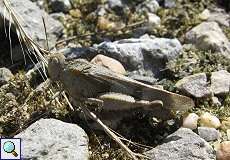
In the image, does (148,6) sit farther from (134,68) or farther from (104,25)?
(134,68)

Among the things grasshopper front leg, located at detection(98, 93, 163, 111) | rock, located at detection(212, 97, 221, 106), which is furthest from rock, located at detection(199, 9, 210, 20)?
grasshopper front leg, located at detection(98, 93, 163, 111)

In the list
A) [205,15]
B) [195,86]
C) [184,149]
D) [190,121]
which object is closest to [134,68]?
[195,86]

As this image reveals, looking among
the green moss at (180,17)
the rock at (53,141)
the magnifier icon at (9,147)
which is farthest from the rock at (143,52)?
the magnifier icon at (9,147)

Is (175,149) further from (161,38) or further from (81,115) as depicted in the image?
(161,38)

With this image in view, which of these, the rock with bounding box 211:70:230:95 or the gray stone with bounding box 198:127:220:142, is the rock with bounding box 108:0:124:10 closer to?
the rock with bounding box 211:70:230:95

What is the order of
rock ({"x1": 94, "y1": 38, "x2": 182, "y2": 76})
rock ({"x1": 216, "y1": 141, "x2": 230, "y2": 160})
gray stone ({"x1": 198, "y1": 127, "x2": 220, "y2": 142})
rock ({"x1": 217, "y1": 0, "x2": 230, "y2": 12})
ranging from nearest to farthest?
rock ({"x1": 216, "y1": 141, "x2": 230, "y2": 160}) < gray stone ({"x1": 198, "y1": 127, "x2": 220, "y2": 142}) < rock ({"x1": 94, "y1": 38, "x2": 182, "y2": 76}) < rock ({"x1": 217, "y1": 0, "x2": 230, "y2": 12})

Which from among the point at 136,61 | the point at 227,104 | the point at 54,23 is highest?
the point at 54,23

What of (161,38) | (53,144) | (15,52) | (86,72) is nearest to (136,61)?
(161,38)
